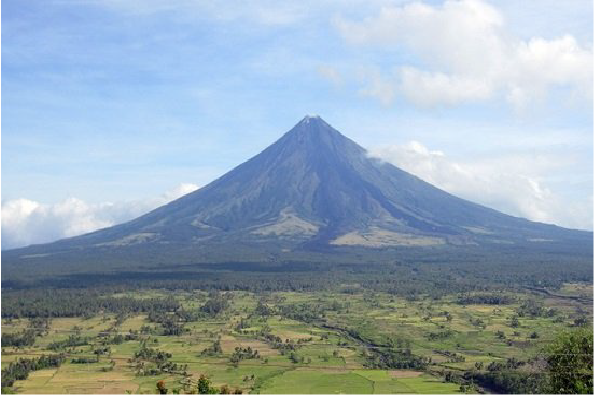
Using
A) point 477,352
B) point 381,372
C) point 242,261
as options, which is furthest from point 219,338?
point 242,261

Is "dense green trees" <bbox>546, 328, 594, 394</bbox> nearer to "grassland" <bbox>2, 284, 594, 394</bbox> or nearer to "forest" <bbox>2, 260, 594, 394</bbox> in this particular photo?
"forest" <bbox>2, 260, 594, 394</bbox>

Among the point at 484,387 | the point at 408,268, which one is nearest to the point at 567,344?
the point at 484,387

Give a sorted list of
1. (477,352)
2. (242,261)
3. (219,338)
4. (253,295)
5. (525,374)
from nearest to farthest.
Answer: (525,374)
(477,352)
(219,338)
(253,295)
(242,261)

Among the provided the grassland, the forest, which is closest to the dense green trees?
the forest

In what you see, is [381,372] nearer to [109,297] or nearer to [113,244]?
[109,297]

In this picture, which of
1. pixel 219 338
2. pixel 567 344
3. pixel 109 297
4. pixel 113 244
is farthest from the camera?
pixel 113 244

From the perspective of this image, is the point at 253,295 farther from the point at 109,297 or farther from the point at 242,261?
the point at 242,261

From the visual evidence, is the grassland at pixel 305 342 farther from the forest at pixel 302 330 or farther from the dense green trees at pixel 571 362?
the dense green trees at pixel 571 362

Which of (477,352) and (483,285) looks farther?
(483,285)

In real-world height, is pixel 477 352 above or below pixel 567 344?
below
